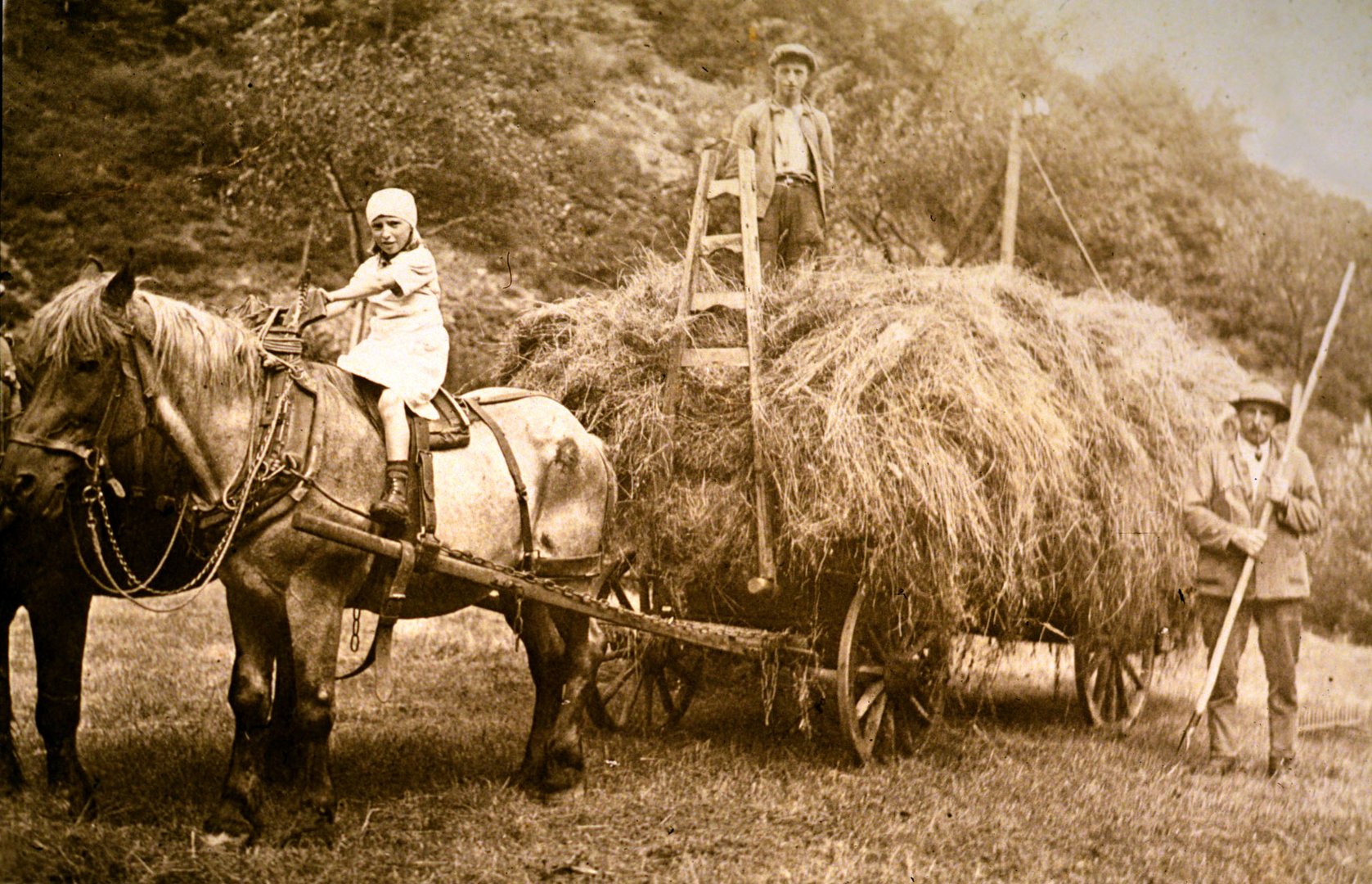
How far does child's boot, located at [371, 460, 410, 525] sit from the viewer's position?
4.00 meters

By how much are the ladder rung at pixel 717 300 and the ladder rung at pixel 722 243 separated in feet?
0.68

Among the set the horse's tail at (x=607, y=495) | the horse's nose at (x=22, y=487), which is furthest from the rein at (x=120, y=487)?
the horse's tail at (x=607, y=495)

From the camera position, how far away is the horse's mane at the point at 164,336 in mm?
3453

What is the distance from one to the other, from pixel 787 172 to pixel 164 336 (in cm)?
354

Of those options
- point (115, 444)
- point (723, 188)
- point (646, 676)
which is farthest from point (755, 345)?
point (115, 444)

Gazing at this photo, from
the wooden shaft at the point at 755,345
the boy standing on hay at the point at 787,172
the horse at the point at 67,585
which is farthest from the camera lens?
the boy standing on hay at the point at 787,172

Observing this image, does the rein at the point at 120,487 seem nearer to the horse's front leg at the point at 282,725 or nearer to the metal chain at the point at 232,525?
the metal chain at the point at 232,525

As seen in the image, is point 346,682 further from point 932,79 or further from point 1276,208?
point 1276,208

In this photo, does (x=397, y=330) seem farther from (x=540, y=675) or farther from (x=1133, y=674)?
(x=1133, y=674)

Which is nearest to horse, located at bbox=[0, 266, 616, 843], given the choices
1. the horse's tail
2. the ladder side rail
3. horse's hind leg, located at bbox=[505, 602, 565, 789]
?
horse's hind leg, located at bbox=[505, 602, 565, 789]

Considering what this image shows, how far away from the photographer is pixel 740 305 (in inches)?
194

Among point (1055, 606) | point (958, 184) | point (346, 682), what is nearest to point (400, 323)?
point (346, 682)

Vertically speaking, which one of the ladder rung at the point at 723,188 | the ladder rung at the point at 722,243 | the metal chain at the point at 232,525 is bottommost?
the metal chain at the point at 232,525

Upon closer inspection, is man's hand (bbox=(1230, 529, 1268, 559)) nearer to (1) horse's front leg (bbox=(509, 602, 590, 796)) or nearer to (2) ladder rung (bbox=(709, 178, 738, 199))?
(2) ladder rung (bbox=(709, 178, 738, 199))
